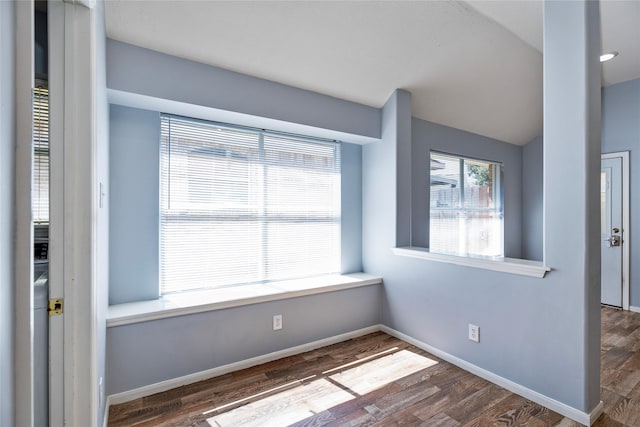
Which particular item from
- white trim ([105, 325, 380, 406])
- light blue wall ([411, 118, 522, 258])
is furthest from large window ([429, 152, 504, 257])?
white trim ([105, 325, 380, 406])

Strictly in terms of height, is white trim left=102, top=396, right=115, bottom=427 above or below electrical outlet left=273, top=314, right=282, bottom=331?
below

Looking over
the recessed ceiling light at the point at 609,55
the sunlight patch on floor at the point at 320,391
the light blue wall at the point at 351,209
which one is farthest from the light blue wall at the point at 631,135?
the light blue wall at the point at 351,209

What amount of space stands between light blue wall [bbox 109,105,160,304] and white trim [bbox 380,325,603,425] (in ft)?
7.71

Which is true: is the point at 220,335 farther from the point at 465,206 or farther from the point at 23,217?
the point at 465,206

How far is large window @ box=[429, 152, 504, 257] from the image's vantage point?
3.95 metres

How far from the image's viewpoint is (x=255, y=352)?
100 inches

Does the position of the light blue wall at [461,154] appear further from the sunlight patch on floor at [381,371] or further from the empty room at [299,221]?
the sunlight patch on floor at [381,371]

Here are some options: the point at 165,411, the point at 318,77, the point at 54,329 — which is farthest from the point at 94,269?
the point at 318,77

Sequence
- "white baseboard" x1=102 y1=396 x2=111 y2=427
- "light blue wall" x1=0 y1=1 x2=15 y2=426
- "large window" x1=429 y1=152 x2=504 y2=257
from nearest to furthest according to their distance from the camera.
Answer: "light blue wall" x1=0 y1=1 x2=15 y2=426 → "white baseboard" x1=102 y1=396 x2=111 y2=427 → "large window" x1=429 y1=152 x2=504 y2=257

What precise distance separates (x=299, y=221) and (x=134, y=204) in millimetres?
1456

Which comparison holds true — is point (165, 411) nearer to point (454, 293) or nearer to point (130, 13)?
point (454, 293)

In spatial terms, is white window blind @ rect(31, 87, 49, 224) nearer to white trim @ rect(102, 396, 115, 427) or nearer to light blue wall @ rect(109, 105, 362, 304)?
light blue wall @ rect(109, 105, 362, 304)

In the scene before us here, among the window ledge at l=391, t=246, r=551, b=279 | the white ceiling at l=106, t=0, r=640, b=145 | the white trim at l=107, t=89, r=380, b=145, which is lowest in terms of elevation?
the window ledge at l=391, t=246, r=551, b=279

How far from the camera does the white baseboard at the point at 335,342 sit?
6.16 ft
